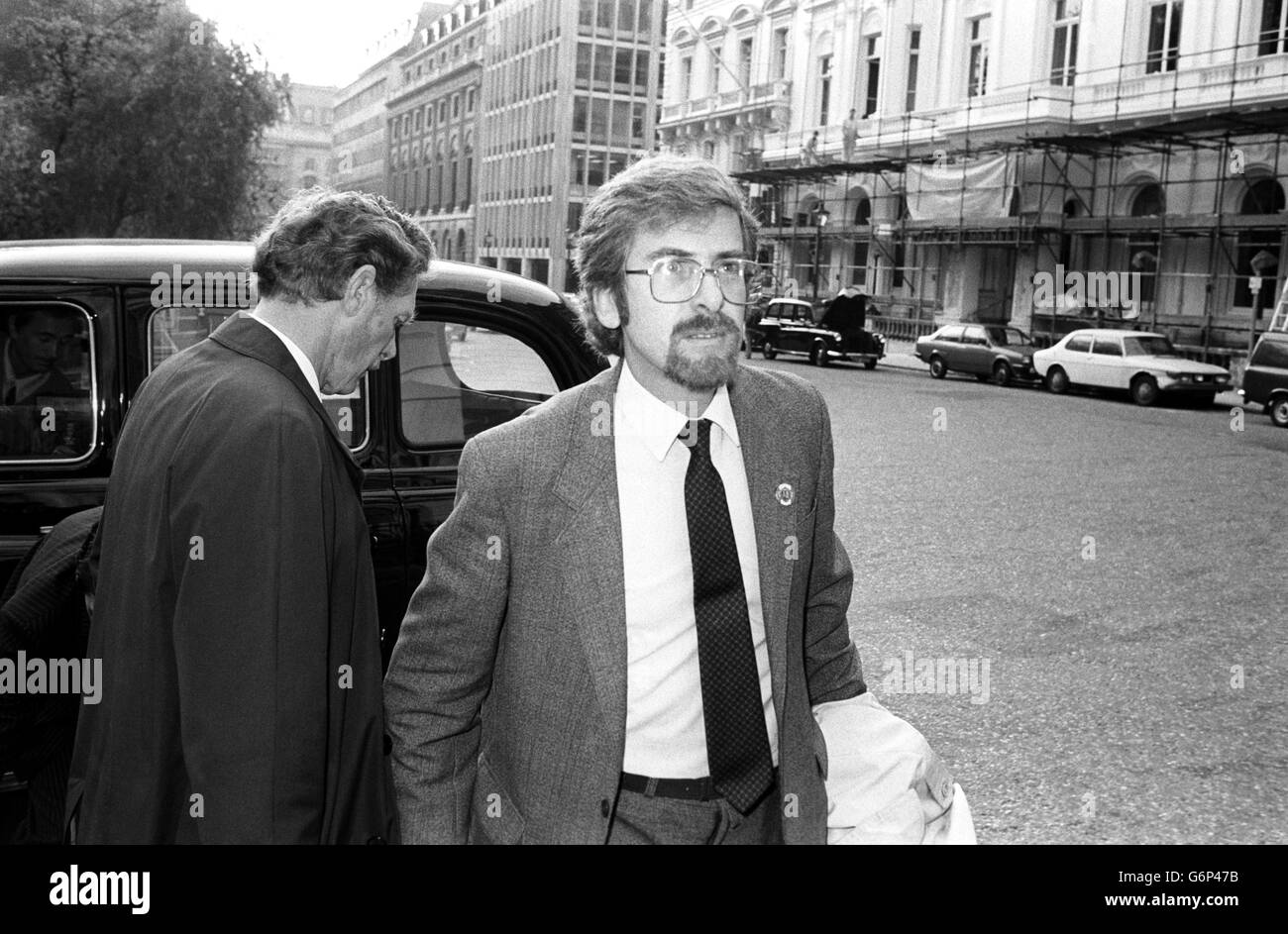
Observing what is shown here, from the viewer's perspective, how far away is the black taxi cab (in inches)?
161

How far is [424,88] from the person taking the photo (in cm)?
11138

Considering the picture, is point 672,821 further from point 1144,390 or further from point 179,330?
point 1144,390

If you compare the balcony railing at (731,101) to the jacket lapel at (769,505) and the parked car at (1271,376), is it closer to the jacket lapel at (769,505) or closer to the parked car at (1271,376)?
the parked car at (1271,376)

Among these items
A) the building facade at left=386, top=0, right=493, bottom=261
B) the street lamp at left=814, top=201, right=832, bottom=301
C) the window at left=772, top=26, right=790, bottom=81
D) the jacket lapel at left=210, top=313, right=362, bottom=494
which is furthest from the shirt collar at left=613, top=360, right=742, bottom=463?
the building facade at left=386, top=0, right=493, bottom=261

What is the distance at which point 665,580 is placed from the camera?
2346mm

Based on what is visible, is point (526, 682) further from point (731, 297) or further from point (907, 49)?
point (907, 49)

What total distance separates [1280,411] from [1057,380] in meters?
6.51

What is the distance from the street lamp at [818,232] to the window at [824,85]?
4.14 metres

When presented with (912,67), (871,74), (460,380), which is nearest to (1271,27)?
(912,67)

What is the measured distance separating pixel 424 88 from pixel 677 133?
57.9 meters

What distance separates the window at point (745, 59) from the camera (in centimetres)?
5381

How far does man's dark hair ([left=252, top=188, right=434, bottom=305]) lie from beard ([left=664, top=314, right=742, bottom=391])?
0.61 meters

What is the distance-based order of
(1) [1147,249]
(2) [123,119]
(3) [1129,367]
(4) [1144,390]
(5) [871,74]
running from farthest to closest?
1. (5) [871,74]
2. (1) [1147,249]
3. (3) [1129,367]
4. (4) [1144,390]
5. (2) [123,119]
